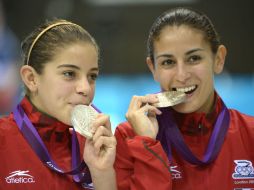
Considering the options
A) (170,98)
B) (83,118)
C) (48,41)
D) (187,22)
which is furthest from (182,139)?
(48,41)

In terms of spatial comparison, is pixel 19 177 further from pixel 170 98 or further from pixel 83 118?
pixel 170 98

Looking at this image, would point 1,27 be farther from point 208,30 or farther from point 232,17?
point 208,30

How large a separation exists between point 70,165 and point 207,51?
1.10 metres

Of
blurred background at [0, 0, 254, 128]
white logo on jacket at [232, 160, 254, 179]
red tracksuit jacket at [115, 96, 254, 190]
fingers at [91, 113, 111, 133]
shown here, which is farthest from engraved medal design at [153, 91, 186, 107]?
blurred background at [0, 0, 254, 128]

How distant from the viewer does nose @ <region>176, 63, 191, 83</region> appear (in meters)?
3.09

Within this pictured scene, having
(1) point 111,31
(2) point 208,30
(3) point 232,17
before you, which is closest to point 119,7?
(1) point 111,31

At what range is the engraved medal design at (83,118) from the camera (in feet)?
9.17

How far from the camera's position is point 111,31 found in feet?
29.9

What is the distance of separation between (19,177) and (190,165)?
99 centimetres

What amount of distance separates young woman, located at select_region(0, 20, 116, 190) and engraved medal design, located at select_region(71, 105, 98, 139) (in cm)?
4

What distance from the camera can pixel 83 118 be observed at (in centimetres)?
286

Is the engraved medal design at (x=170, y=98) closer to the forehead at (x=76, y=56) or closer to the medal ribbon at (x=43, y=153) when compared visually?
the forehead at (x=76, y=56)

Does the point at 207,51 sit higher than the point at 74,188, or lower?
higher

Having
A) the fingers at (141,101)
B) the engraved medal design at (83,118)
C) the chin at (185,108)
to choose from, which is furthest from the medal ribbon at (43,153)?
the chin at (185,108)
